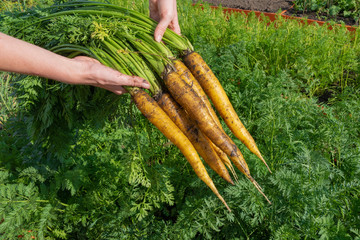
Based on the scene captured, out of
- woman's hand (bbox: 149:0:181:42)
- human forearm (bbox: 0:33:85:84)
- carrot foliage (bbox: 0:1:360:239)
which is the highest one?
woman's hand (bbox: 149:0:181:42)

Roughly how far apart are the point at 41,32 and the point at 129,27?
73 cm

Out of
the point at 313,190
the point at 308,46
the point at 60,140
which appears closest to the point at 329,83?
the point at 308,46

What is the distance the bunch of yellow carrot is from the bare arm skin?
105mm

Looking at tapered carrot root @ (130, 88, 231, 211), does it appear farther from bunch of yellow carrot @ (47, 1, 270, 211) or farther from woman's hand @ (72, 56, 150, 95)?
woman's hand @ (72, 56, 150, 95)

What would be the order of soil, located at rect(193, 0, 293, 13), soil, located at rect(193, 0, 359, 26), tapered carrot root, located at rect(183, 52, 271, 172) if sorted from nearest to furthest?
tapered carrot root, located at rect(183, 52, 271, 172), soil, located at rect(193, 0, 359, 26), soil, located at rect(193, 0, 293, 13)

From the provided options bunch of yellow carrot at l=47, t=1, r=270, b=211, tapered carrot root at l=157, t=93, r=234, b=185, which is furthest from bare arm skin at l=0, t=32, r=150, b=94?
tapered carrot root at l=157, t=93, r=234, b=185

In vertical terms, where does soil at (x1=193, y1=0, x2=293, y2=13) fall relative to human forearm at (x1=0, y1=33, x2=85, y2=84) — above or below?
above

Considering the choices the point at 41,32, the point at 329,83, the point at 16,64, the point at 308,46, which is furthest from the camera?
the point at 329,83

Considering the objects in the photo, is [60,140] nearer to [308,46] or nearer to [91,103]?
[91,103]

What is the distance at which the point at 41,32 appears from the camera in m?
2.13

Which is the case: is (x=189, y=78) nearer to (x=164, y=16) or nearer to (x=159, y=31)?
(x=159, y=31)

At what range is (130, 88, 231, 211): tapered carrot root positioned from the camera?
1.87m

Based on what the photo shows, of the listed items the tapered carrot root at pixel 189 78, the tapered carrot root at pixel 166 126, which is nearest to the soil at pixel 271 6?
the tapered carrot root at pixel 189 78

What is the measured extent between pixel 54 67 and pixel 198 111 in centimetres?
97
